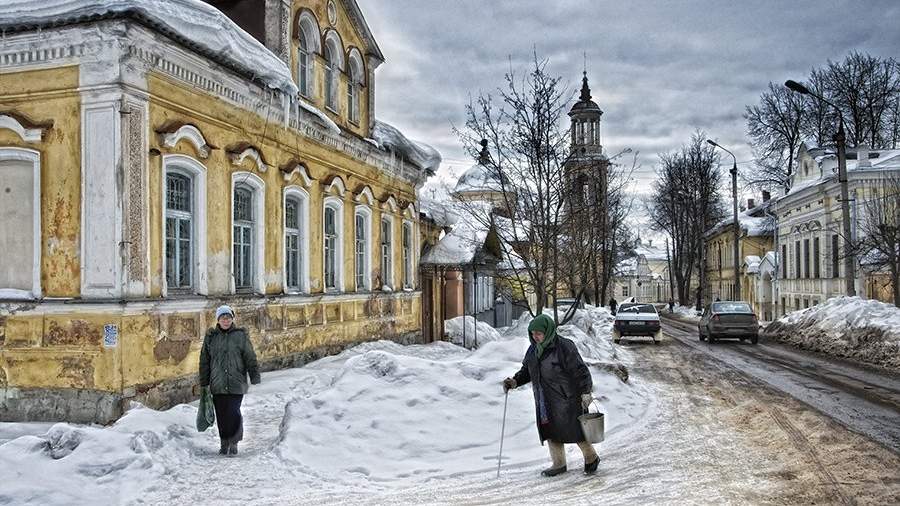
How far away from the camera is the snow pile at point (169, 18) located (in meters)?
9.80

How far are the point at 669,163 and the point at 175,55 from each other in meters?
43.7

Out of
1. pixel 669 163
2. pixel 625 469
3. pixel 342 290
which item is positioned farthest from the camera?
pixel 669 163

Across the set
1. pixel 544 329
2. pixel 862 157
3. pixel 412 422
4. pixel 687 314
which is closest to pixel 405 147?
pixel 412 422

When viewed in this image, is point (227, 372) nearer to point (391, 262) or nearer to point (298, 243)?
point (298, 243)

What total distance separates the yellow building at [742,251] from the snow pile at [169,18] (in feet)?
152

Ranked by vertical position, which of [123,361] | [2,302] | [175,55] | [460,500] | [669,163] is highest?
[669,163]

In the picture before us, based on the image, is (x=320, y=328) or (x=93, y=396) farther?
(x=320, y=328)

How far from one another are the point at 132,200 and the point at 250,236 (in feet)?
11.9

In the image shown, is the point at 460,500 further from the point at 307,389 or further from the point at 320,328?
the point at 320,328

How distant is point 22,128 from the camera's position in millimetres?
10227

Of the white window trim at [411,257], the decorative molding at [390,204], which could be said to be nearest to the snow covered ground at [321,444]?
the decorative molding at [390,204]

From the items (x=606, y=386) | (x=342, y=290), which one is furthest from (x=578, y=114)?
(x=606, y=386)

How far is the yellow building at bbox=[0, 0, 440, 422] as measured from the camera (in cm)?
991

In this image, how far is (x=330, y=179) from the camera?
54.0ft
